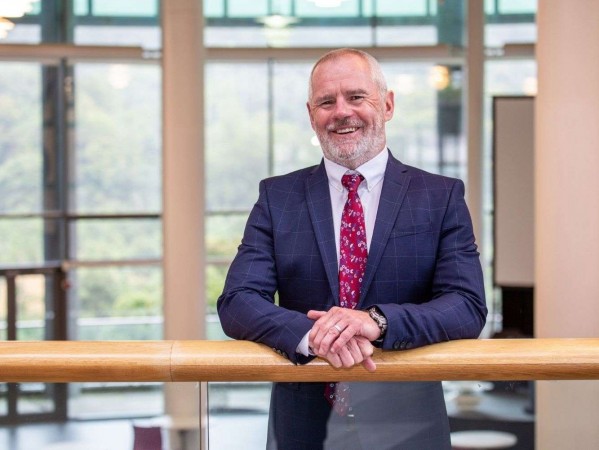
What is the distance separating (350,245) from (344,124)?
1.14ft

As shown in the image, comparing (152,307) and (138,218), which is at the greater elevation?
(138,218)

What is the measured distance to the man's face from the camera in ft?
9.70

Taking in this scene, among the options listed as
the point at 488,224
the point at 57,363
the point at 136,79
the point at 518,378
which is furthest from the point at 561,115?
the point at 136,79

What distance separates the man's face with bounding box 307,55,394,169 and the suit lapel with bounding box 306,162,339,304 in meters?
0.11

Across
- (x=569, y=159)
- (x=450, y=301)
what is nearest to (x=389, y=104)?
(x=450, y=301)

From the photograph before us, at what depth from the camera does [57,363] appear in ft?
8.37

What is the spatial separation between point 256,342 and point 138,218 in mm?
13111

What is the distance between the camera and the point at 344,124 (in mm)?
2953

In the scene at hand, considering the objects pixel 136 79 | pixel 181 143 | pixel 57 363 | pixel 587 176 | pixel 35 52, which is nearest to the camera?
pixel 57 363

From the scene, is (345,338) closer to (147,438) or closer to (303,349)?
(303,349)

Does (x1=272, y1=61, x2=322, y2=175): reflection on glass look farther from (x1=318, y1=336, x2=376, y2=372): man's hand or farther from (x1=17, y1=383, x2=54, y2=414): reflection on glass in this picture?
(x1=318, y1=336, x2=376, y2=372): man's hand

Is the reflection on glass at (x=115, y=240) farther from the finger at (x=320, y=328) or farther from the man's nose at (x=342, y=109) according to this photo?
the finger at (x=320, y=328)

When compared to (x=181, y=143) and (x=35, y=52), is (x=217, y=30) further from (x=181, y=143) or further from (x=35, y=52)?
(x=181, y=143)

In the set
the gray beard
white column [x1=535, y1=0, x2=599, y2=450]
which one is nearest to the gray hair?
the gray beard
